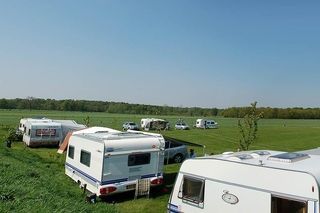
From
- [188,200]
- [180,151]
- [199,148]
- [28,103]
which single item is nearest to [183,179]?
[188,200]

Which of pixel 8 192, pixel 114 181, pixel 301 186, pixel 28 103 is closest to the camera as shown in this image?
pixel 301 186

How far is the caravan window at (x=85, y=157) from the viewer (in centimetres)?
1460

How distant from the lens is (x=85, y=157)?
49.0 feet

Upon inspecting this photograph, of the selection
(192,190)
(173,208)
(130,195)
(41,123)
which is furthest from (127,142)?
(41,123)

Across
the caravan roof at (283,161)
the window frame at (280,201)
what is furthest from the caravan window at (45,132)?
the window frame at (280,201)

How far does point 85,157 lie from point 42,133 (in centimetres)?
1928

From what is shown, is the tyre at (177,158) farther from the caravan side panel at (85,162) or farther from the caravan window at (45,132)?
the caravan window at (45,132)

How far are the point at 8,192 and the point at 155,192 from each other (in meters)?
8.03

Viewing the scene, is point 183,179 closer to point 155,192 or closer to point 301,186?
point 301,186

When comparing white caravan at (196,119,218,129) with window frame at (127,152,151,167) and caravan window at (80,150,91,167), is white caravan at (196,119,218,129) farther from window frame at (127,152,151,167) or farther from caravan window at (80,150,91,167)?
caravan window at (80,150,91,167)

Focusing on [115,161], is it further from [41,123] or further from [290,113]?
[290,113]

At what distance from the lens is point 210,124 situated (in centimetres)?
7106

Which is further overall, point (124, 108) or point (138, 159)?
point (124, 108)

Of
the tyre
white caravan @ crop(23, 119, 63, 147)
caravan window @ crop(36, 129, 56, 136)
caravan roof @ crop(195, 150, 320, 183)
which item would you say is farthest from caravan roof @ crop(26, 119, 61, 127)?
caravan roof @ crop(195, 150, 320, 183)
